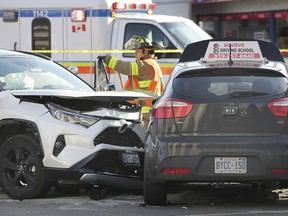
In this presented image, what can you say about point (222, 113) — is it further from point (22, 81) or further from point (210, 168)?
point (22, 81)

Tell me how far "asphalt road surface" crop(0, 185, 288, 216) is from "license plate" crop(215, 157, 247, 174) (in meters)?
0.41

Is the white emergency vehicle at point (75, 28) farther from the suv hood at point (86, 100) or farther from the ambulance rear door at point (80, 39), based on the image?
the suv hood at point (86, 100)

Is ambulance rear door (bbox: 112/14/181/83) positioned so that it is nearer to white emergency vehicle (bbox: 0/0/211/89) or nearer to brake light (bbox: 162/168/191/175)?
white emergency vehicle (bbox: 0/0/211/89)

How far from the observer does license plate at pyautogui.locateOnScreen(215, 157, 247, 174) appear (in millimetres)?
7535

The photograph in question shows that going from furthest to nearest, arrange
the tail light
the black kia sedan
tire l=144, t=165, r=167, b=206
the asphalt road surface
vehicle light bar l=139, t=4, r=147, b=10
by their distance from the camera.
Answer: vehicle light bar l=139, t=4, r=147, b=10, tire l=144, t=165, r=167, b=206, the asphalt road surface, the tail light, the black kia sedan

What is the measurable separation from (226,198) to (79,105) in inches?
73.2

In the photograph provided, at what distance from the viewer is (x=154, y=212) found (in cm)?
776

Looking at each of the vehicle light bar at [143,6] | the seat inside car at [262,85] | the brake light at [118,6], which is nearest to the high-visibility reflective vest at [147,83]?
the seat inside car at [262,85]

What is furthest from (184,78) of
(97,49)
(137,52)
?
(97,49)

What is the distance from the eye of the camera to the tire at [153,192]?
793cm

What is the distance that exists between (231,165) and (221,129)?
35 centimetres

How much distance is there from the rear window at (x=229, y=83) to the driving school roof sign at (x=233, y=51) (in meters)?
0.59

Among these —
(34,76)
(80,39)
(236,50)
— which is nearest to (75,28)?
(80,39)

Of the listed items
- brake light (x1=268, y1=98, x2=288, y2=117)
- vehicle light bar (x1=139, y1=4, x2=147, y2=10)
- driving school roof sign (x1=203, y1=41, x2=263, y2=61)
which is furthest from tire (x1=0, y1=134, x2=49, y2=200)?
vehicle light bar (x1=139, y1=4, x2=147, y2=10)
